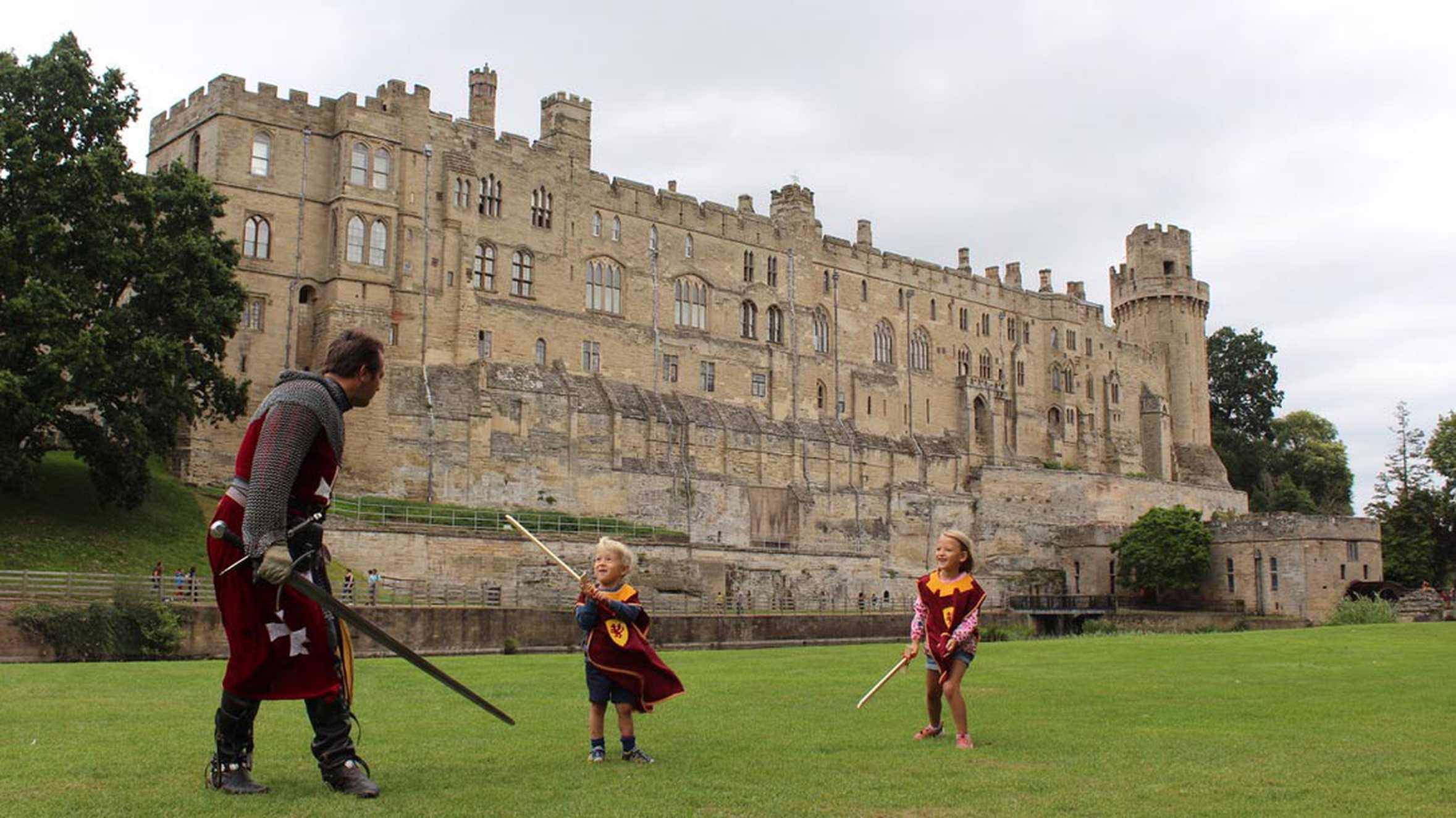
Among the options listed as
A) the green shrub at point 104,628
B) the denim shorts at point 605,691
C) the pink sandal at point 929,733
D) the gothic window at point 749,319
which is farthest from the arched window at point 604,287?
the denim shorts at point 605,691

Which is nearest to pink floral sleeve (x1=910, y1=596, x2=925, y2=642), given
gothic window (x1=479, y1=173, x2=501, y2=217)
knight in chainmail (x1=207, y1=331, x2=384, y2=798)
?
knight in chainmail (x1=207, y1=331, x2=384, y2=798)

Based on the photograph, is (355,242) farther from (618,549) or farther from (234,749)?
(234,749)

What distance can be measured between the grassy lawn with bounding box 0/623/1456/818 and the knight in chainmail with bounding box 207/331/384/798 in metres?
0.29

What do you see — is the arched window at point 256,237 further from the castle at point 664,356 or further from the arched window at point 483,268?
the arched window at point 483,268

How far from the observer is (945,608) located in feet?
37.4

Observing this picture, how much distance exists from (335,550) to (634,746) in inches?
1354

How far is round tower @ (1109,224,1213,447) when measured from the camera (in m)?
95.3

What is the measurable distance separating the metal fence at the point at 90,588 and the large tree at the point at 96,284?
5386 millimetres

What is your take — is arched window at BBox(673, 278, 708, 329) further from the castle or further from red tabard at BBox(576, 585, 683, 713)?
red tabard at BBox(576, 585, 683, 713)

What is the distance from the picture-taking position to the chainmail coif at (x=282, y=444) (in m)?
7.97

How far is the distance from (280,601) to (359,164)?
47138mm

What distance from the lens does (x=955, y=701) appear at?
A: 35.2ft

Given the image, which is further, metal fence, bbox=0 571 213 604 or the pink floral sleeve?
metal fence, bbox=0 571 213 604

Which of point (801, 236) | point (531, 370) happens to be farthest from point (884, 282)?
point (531, 370)
